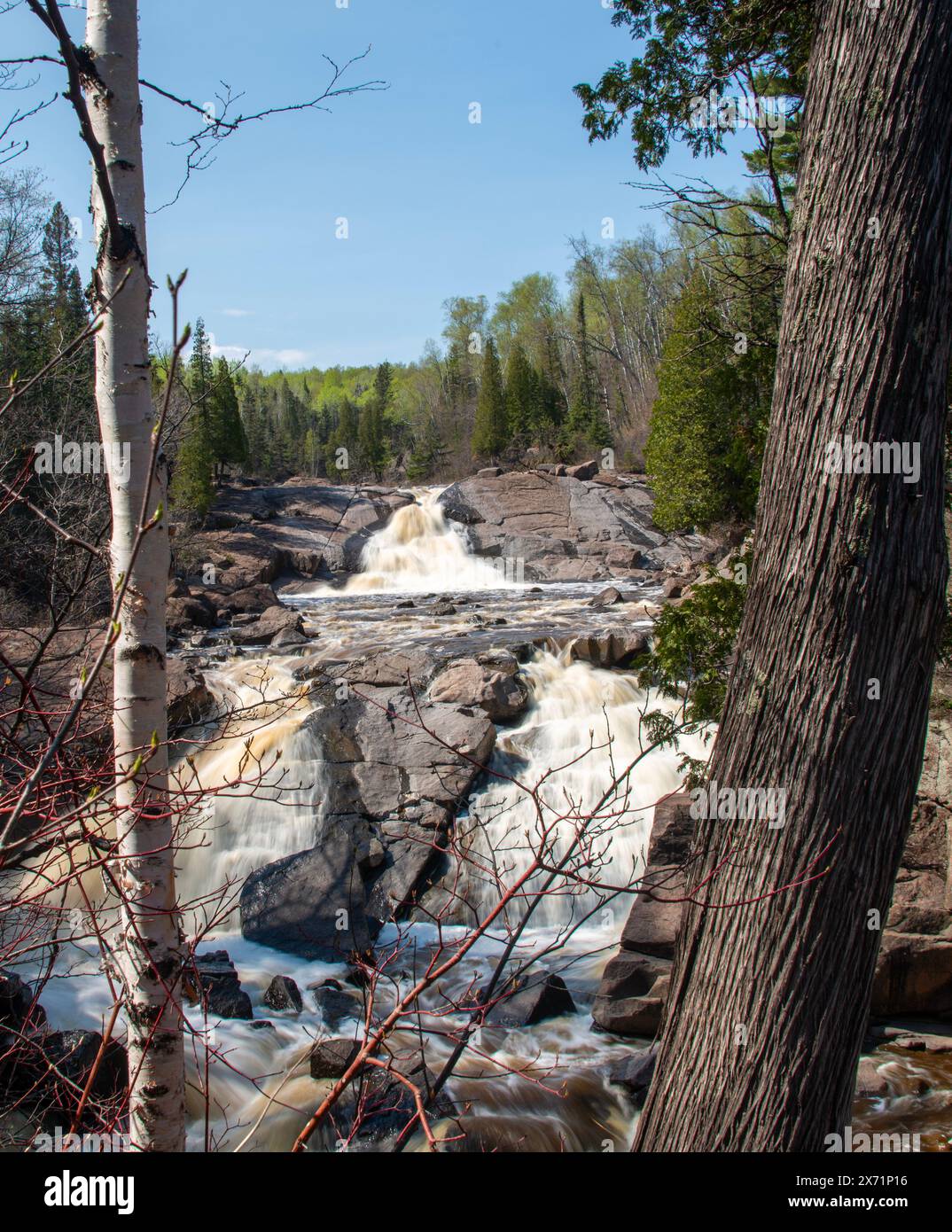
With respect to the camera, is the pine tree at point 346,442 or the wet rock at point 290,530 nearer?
the wet rock at point 290,530

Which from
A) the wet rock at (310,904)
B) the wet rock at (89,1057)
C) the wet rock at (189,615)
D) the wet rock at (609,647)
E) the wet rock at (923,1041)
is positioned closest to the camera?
the wet rock at (89,1057)

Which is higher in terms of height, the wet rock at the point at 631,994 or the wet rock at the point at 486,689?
the wet rock at the point at 486,689

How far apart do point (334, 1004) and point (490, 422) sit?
4254 cm

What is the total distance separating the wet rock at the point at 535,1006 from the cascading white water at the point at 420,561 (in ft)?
62.3

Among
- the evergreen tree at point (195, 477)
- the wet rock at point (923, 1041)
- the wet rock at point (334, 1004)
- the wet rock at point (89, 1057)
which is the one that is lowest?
the wet rock at point (923, 1041)

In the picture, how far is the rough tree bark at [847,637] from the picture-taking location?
296 centimetres

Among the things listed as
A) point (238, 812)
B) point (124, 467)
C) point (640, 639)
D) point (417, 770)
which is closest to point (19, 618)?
point (238, 812)

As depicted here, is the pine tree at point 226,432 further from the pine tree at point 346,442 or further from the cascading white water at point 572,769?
the cascading white water at point 572,769

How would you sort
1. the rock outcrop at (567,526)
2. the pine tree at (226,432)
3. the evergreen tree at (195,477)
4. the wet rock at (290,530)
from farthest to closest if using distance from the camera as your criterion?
the pine tree at (226,432)
the evergreen tree at (195,477)
the rock outcrop at (567,526)
the wet rock at (290,530)

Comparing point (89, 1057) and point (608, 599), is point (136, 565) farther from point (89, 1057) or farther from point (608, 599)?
point (608, 599)

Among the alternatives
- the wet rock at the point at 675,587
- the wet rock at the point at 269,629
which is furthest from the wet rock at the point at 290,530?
the wet rock at the point at 675,587

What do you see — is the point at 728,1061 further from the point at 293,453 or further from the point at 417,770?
the point at 293,453
